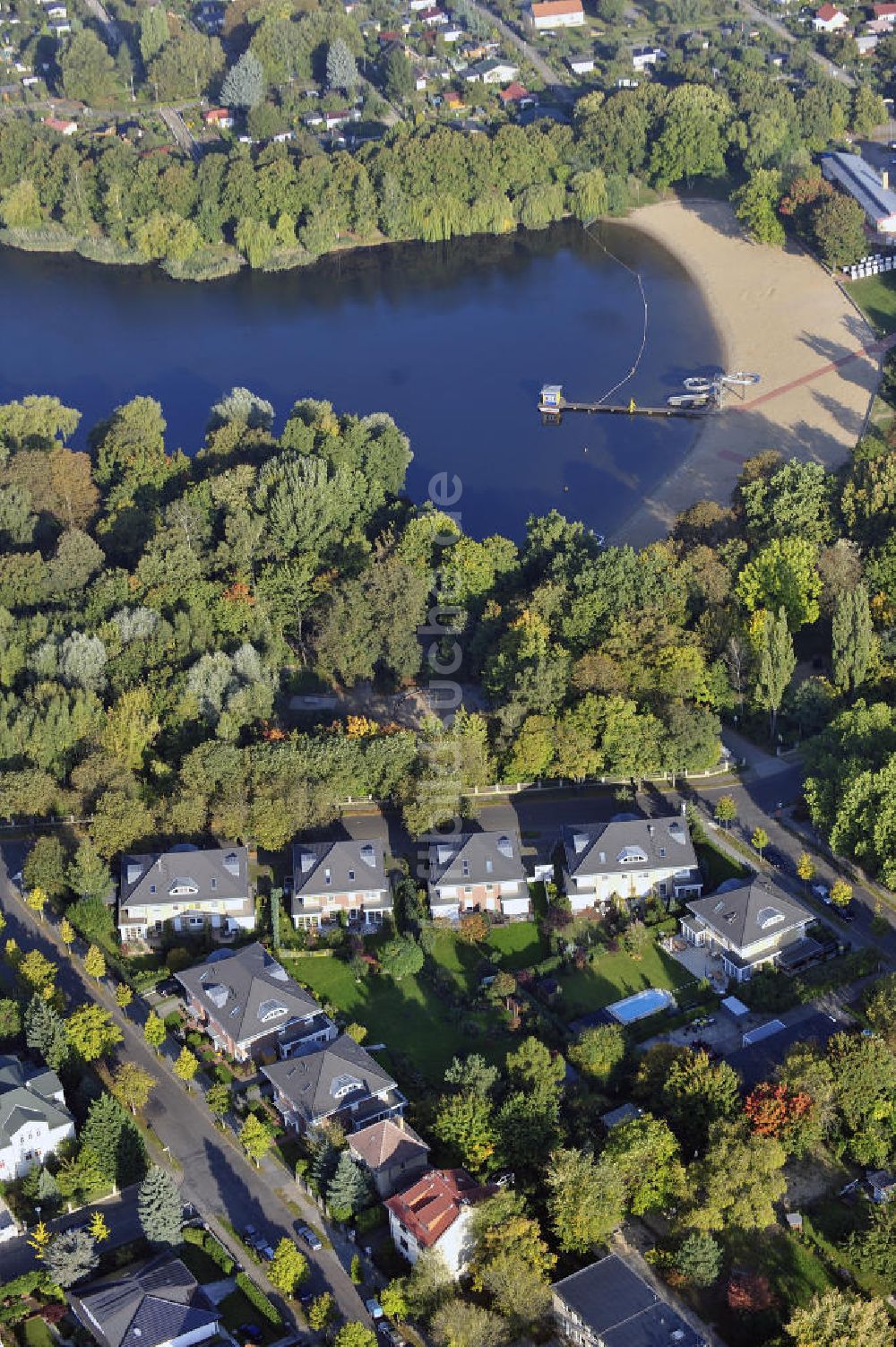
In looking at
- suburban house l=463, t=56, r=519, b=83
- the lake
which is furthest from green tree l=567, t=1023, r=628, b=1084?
suburban house l=463, t=56, r=519, b=83

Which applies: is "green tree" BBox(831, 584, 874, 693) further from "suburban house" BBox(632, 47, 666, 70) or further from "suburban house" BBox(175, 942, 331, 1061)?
"suburban house" BBox(632, 47, 666, 70)

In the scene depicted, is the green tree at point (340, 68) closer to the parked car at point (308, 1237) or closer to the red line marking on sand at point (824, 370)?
the red line marking on sand at point (824, 370)

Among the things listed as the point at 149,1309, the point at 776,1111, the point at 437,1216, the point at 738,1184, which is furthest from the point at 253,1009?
the point at 776,1111

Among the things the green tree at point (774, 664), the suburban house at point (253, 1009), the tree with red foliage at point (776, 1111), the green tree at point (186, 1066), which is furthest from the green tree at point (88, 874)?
the green tree at point (774, 664)

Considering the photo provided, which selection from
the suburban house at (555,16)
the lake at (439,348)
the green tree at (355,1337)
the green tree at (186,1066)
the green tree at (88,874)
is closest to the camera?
the green tree at (355,1337)

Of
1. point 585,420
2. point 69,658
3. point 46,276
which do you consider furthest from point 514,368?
point 69,658

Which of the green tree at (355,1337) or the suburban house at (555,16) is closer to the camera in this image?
the green tree at (355,1337)
